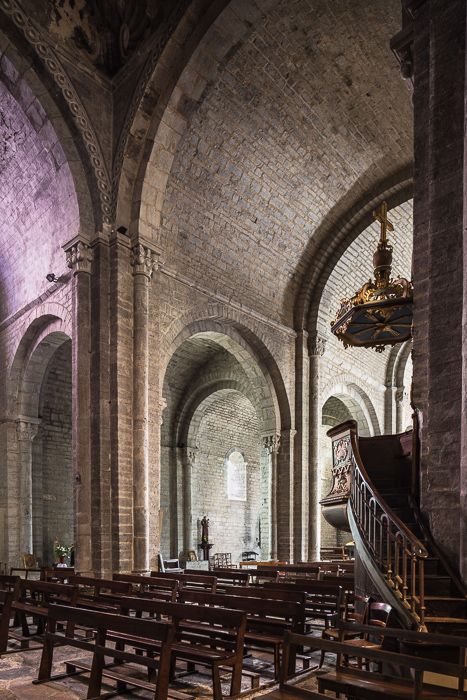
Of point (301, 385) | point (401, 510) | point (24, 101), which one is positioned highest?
point (24, 101)

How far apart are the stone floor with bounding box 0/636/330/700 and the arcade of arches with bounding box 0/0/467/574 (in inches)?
91.2

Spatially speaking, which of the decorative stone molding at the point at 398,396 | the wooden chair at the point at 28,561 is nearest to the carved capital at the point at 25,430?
the wooden chair at the point at 28,561

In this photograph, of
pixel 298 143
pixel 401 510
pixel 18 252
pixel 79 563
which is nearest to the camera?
pixel 401 510

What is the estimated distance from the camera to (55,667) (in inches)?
224

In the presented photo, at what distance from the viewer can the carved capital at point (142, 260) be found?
36.7 ft

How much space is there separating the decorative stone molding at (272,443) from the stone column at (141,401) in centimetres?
567

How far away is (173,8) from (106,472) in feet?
29.8

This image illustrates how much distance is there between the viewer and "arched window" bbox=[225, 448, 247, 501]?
22.8 metres

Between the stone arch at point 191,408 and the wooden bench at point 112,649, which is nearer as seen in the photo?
the wooden bench at point 112,649

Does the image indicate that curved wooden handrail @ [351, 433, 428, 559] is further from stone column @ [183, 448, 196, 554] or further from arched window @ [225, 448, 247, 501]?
arched window @ [225, 448, 247, 501]

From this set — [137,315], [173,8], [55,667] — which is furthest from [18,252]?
[55,667]

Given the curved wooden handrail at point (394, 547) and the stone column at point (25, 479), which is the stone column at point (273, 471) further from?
the curved wooden handrail at point (394, 547)

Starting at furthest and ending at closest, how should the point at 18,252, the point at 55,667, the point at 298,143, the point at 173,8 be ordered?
the point at 18,252 < the point at 298,143 < the point at 173,8 < the point at 55,667

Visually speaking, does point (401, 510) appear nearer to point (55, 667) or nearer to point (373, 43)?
point (55, 667)
